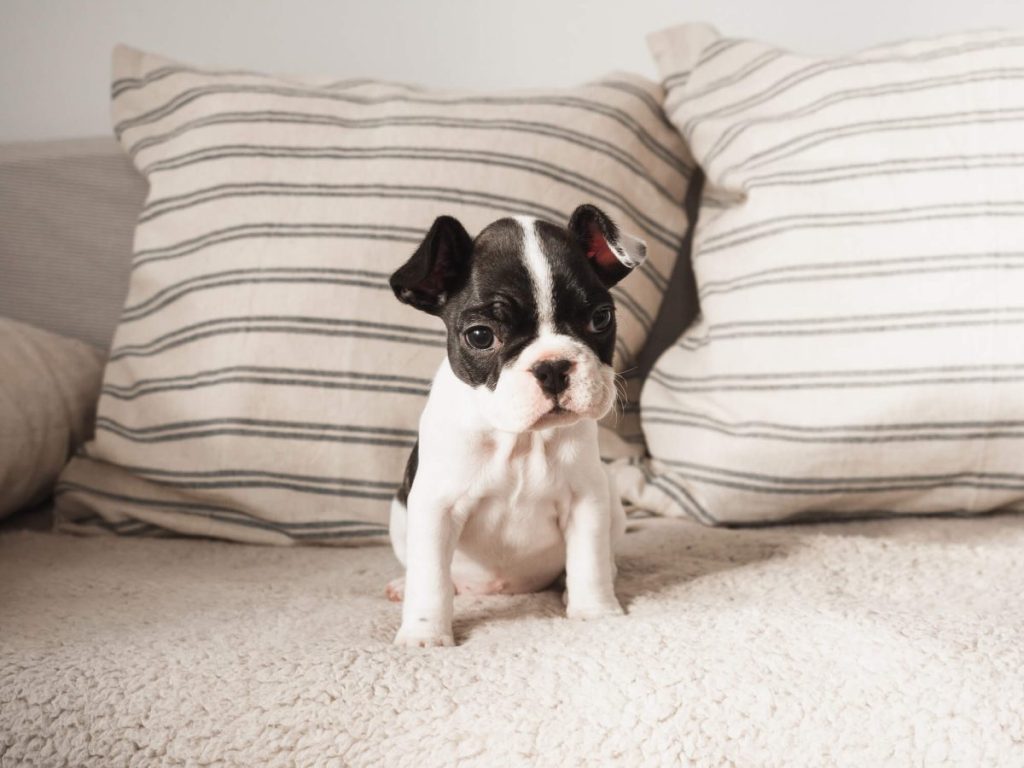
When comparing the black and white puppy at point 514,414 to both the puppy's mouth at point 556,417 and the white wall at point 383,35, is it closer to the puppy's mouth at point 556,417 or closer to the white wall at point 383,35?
the puppy's mouth at point 556,417

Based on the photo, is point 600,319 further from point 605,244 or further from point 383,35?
point 383,35

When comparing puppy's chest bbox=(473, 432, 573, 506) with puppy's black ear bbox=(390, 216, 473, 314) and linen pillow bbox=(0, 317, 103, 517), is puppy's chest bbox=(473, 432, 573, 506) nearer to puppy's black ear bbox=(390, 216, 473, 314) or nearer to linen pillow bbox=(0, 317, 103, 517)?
puppy's black ear bbox=(390, 216, 473, 314)

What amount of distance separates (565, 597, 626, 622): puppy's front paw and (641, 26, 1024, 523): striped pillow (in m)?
0.37

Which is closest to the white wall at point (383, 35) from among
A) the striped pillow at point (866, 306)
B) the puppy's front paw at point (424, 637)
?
the striped pillow at point (866, 306)

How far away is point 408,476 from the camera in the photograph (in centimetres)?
106

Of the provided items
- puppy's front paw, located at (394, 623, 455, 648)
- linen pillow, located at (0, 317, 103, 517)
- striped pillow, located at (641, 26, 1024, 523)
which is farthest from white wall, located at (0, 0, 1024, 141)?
puppy's front paw, located at (394, 623, 455, 648)

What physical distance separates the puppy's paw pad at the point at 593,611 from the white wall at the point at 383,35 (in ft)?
3.85

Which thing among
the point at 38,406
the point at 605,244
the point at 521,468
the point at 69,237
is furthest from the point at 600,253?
the point at 69,237

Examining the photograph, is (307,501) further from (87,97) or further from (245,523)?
(87,97)

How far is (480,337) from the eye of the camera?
88 centimetres

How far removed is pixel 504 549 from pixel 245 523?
0.51 m

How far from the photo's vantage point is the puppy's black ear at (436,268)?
878 mm

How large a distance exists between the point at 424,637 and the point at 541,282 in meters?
0.35

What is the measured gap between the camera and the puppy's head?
2.74 ft
